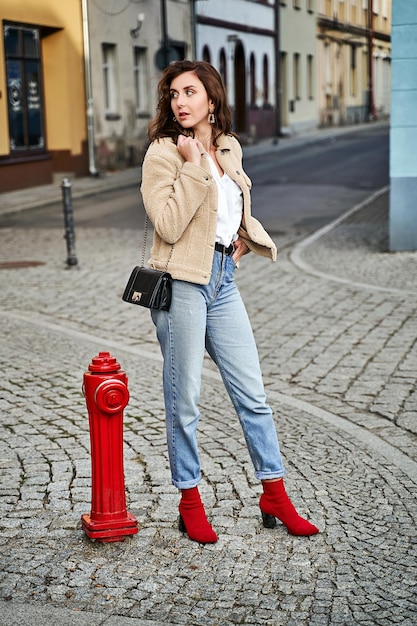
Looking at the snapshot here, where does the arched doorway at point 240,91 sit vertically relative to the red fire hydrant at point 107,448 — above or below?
above

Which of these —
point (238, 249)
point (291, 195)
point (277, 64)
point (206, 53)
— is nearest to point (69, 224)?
point (238, 249)

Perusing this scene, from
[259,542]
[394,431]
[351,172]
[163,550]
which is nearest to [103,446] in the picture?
[163,550]

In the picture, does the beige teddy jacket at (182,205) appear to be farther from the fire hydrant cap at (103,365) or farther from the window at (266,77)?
the window at (266,77)

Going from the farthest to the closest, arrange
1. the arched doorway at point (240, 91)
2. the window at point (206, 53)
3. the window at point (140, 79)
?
the arched doorway at point (240, 91), the window at point (206, 53), the window at point (140, 79)

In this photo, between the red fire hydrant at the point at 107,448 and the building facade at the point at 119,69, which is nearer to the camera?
the red fire hydrant at the point at 107,448

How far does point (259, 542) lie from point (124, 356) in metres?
3.75

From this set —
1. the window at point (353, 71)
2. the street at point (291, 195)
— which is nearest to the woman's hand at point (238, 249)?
the street at point (291, 195)

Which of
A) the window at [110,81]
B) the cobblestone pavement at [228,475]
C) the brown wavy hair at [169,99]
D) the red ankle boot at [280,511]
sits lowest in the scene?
the cobblestone pavement at [228,475]

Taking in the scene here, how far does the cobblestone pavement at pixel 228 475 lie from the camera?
385 centimetres

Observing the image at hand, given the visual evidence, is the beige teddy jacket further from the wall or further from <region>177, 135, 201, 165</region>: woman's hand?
the wall

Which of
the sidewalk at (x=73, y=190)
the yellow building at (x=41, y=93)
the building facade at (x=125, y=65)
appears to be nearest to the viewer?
the sidewalk at (x=73, y=190)

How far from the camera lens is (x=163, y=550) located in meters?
4.30

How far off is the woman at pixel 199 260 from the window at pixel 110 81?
23.6 meters

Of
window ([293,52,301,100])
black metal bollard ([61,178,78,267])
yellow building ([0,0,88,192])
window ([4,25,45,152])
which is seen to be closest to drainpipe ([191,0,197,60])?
yellow building ([0,0,88,192])
